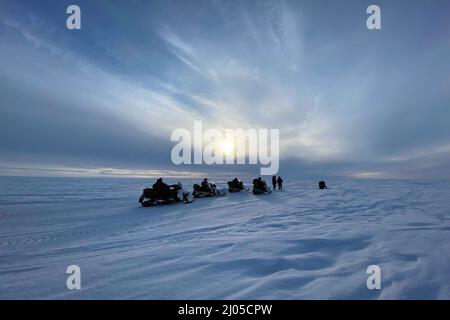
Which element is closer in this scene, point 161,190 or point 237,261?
point 237,261

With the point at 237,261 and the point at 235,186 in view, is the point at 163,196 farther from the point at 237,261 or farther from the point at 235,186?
the point at 237,261

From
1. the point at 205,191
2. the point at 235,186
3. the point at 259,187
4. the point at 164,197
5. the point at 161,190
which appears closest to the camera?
the point at 164,197

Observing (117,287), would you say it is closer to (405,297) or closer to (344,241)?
(405,297)

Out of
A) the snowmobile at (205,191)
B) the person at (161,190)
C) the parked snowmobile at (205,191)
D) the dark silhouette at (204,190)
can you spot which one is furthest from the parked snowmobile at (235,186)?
the person at (161,190)

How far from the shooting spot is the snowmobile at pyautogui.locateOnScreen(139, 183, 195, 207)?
51.0ft

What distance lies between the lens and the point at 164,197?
16.4 metres

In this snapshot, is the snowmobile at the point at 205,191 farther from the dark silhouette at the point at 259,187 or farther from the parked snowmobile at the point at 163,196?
the parked snowmobile at the point at 163,196

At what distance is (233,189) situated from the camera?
2659cm

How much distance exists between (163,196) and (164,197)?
3.9 inches

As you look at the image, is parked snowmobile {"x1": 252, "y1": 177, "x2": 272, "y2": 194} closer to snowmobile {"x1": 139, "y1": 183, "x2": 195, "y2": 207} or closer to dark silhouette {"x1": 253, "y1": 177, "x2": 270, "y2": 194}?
dark silhouette {"x1": 253, "y1": 177, "x2": 270, "y2": 194}

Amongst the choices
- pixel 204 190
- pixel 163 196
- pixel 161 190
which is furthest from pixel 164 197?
pixel 204 190

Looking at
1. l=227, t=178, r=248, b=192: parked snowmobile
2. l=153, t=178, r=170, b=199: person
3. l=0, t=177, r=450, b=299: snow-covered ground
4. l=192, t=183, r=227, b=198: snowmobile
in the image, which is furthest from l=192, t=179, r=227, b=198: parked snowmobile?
l=0, t=177, r=450, b=299: snow-covered ground
